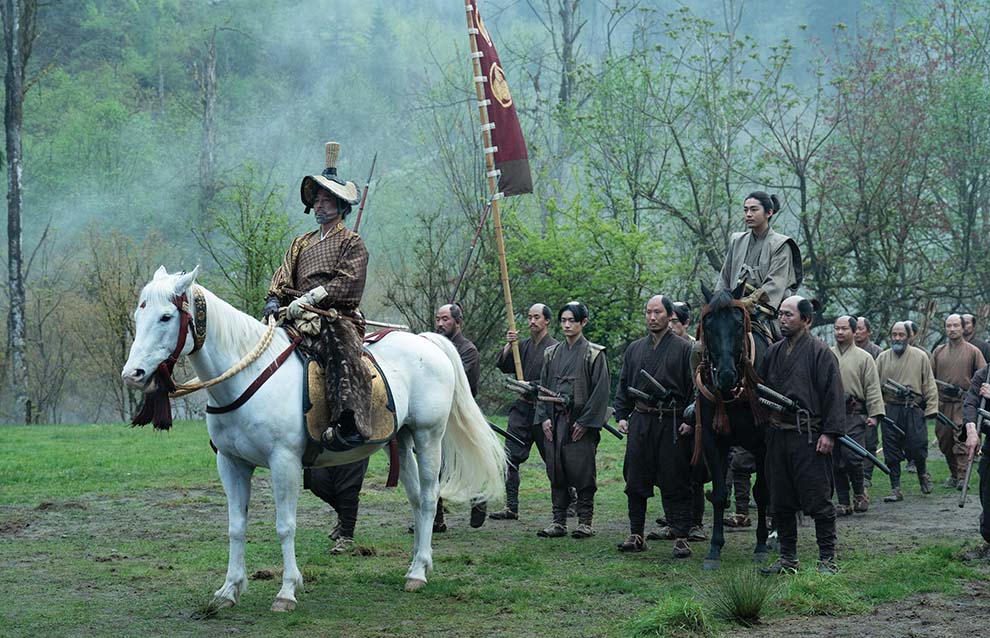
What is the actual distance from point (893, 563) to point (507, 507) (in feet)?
14.4

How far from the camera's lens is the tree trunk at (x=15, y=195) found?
27.3 meters

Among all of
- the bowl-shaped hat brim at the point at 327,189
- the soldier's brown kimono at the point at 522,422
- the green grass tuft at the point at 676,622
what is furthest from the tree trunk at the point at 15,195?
the green grass tuft at the point at 676,622

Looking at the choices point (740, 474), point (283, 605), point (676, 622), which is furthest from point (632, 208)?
point (676, 622)

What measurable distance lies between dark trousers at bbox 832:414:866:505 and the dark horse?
3.08 m

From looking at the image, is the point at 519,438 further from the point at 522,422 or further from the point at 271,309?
the point at 271,309

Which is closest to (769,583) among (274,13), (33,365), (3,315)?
(33,365)

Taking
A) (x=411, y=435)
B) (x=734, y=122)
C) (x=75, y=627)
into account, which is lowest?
(x=75, y=627)

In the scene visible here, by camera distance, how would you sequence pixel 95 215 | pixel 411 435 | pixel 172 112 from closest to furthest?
pixel 411 435
pixel 95 215
pixel 172 112

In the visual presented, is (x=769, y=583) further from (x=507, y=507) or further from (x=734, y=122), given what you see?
(x=734, y=122)

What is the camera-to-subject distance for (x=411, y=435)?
880 centimetres

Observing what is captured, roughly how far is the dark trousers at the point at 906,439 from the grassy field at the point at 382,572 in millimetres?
443

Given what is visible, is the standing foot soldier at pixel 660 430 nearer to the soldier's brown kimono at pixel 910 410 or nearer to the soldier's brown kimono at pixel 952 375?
the soldier's brown kimono at pixel 910 410

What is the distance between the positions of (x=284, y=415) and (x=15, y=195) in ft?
80.1

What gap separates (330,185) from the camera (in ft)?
26.2
